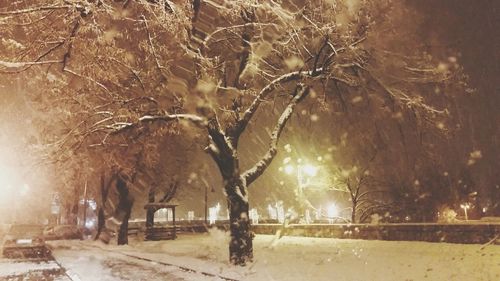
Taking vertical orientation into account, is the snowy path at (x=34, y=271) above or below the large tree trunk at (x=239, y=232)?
below

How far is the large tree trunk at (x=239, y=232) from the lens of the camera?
15195 mm

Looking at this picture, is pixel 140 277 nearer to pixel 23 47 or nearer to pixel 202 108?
pixel 202 108

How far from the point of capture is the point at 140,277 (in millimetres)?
13328

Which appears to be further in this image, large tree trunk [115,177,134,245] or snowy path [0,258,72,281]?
large tree trunk [115,177,134,245]

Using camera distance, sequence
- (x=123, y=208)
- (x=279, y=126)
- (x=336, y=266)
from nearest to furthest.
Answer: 1. (x=336, y=266)
2. (x=279, y=126)
3. (x=123, y=208)

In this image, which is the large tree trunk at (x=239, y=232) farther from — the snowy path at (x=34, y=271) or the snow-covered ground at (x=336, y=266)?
the snowy path at (x=34, y=271)

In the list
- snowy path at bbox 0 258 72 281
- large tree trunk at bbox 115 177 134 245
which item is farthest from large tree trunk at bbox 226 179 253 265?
large tree trunk at bbox 115 177 134 245

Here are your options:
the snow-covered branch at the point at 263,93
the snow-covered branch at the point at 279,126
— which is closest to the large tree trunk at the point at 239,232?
the snow-covered branch at the point at 279,126

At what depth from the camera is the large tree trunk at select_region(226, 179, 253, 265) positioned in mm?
15195

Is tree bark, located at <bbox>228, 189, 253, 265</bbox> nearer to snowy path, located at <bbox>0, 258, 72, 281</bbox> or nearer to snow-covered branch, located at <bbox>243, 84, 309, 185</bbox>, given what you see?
snow-covered branch, located at <bbox>243, 84, 309, 185</bbox>

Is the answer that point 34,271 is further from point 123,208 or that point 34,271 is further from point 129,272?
point 123,208

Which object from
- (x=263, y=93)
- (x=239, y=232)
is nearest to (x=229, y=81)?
(x=263, y=93)

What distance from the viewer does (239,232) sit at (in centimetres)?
1535

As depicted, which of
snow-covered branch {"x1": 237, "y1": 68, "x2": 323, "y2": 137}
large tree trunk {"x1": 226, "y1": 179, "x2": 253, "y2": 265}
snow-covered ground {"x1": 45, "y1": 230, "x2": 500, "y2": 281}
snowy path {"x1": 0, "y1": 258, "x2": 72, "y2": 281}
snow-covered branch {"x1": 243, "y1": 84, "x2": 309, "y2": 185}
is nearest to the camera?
snow-covered ground {"x1": 45, "y1": 230, "x2": 500, "y2": 281}
